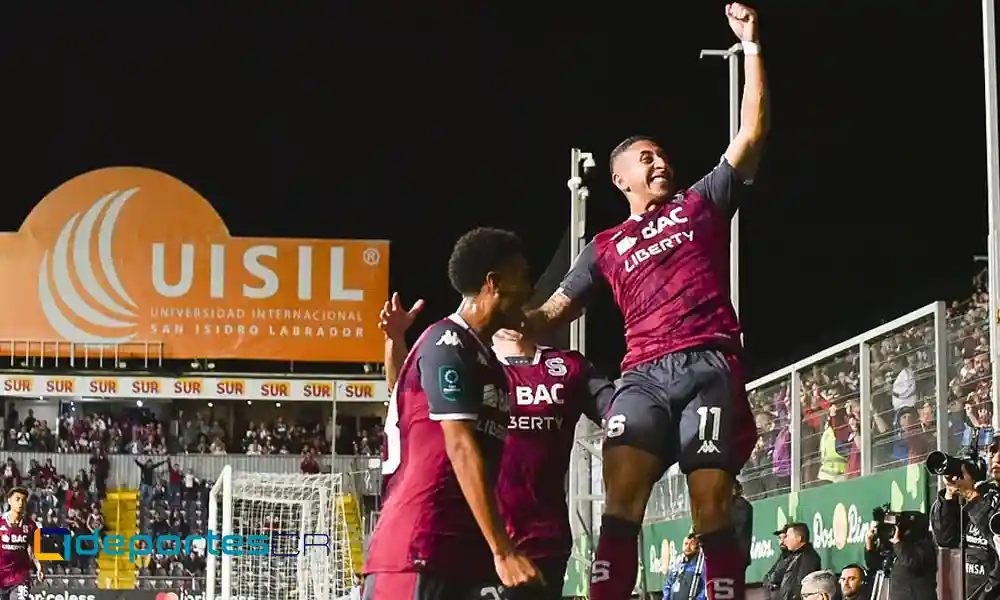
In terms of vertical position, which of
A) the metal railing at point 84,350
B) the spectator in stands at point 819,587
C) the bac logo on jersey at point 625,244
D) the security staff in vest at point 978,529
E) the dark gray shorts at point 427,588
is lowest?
the spectator in stands at point 819,587

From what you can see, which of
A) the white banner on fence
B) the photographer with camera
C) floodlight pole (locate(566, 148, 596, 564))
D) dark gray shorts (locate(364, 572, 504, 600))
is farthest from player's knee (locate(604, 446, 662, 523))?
the white banner on fence

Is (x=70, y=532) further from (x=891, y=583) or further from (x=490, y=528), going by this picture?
(x=490, y=528)

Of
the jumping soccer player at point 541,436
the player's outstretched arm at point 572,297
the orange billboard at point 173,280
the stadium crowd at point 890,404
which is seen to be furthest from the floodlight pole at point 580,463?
the orange billboard at point 173,280

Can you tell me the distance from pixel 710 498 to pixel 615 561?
0.46 metres

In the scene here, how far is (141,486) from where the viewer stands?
46.2 m

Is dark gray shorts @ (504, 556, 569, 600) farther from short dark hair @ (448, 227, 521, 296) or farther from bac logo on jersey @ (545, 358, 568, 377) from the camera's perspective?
short dark hair @ (448, 227, 521, 296)

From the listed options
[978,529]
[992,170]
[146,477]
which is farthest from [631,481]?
[146,477]

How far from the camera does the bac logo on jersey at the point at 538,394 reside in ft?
24.4

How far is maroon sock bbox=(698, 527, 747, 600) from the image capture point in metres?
6.11

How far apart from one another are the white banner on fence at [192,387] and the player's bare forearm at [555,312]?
40.4 metres

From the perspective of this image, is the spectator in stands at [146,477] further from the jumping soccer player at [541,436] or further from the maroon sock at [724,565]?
the maroon sock at [724,565]

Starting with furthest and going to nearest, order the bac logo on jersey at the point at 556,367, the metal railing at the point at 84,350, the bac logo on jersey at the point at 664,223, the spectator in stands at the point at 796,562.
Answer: the metal railing at the point at 84,350 → the spectator in stands at the point at 796,562 → the bac logo on jersey at the point at 556,367 → the bac logo on jersey at the point at 664,223

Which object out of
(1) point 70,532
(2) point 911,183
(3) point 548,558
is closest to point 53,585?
(1) point 70,532

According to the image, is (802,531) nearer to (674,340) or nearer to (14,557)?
(674,340)
